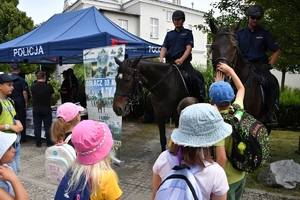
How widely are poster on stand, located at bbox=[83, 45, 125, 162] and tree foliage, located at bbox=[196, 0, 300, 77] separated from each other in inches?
111

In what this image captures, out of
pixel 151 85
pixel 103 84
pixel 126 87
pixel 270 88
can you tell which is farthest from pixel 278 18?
pixel 103 84

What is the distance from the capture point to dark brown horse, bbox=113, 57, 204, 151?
4434 millimetres

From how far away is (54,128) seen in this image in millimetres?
2658

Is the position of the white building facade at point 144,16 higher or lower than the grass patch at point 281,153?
higher

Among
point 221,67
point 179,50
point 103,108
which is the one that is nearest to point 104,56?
point 103,108

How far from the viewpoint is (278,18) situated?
17.2 feet

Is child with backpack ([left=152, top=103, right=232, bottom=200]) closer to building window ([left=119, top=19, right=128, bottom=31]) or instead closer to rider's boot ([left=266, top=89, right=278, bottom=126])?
rider's boot ([left=266, top=89, right=278, bottom=126])

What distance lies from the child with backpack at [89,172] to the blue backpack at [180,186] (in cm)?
42

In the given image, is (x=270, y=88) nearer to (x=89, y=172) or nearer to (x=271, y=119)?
(x=271, y=119)

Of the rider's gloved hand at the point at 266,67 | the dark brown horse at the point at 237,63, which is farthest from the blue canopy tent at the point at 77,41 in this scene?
the rider's gloved hand at the point at 266,67

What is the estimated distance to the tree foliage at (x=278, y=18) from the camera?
193 inches

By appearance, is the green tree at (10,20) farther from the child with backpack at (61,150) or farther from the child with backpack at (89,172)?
the child with backpack at (89,172)

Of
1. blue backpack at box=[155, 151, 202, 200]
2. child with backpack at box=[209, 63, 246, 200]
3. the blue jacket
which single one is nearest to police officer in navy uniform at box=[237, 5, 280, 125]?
the blue jacket

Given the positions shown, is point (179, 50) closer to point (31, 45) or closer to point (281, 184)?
point (281, 184)
